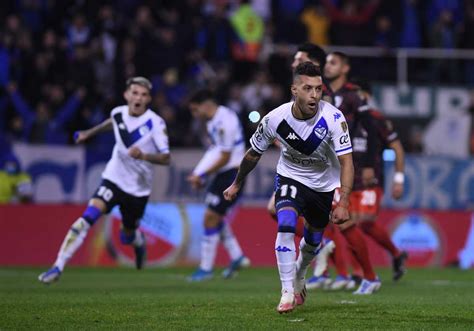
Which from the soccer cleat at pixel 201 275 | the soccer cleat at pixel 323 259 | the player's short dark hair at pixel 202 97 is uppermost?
the player's short dark hair at pixel 202 97

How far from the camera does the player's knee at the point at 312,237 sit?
10.9 meters

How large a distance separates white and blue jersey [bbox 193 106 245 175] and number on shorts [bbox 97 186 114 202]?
254cm

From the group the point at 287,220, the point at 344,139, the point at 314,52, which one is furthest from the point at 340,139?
the point at 314,52

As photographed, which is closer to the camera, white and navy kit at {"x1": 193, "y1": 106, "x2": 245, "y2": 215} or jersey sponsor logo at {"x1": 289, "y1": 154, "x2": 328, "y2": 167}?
jersey sponsor logo at {"x1": 289, "y1": 154, "x2": 328, "y2": 167}

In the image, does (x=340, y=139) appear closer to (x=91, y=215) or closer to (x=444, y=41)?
(x=91, y=215)

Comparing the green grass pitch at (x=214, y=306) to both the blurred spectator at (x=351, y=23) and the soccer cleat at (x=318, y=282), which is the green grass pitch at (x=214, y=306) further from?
the blurred spectator at (x=351, y=23)

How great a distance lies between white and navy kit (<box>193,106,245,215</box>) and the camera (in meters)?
16.9

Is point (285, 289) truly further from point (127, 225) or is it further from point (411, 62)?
point (411, 62)

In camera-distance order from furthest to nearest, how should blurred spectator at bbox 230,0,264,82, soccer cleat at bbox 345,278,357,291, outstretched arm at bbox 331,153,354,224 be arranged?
blurred spectator at bbox 230,0,264,82 < soccer cleat at bbox 345,278,357,291 < outstretched arm at bbox 331,153,354,224

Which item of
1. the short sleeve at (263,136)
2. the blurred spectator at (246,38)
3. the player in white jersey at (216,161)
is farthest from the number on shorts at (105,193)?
the blurred spectator at (246,38)

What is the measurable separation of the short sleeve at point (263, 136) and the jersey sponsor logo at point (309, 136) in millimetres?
90

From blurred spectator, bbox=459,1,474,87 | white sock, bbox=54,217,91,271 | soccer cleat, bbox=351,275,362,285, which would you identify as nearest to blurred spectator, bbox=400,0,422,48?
blurred spectator, bbox=459,1,474,87

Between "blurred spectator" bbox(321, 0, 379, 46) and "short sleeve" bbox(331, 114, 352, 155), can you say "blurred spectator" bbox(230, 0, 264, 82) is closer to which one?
"blurred spectator" bbox(321, 0, 379, 46)

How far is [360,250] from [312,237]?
2464 millimetres
